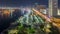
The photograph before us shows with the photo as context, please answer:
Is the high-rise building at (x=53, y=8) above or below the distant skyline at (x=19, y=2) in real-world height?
below

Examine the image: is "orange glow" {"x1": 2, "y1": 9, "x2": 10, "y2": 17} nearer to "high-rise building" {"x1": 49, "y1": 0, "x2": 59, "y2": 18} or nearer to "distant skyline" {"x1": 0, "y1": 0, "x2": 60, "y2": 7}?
"distant skyline" {"x1": 0, "y1": 0, "x2": 60, "y2": 7}

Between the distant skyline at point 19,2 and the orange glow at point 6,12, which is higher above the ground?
the distant skyline at point 19,2

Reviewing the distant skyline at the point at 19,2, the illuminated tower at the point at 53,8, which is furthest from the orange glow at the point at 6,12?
Answer: the illuminated tower at the point at 53,8

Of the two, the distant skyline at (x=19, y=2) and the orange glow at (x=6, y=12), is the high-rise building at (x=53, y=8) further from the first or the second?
the orange glow at (x=6, y=12)

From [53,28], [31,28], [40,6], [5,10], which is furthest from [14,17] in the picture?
[53,28]

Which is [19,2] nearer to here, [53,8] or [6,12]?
[6,12]

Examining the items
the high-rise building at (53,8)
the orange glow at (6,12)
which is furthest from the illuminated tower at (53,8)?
the orange glow at (6,12)

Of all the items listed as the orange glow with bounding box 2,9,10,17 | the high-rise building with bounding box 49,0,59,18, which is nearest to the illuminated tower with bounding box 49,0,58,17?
the high-rise building with bounding box 49,0,59,18

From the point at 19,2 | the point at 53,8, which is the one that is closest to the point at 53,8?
the point at 53,8

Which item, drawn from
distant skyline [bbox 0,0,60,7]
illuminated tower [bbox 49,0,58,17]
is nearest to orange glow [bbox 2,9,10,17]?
distant skyline [bbox 0,0,60,7]

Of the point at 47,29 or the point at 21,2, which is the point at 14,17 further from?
the point at 47,29

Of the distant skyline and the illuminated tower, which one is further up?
the distant skyline
